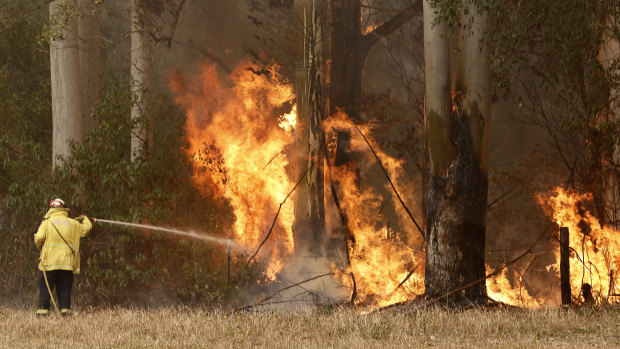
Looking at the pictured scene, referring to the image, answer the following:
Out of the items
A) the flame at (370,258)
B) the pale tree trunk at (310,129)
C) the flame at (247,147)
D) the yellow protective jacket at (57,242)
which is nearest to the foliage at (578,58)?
the flame at (370,258)

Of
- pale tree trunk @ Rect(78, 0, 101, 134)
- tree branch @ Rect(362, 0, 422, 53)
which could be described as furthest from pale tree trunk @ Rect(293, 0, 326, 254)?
pale tree trunk @ Rect(78, 0, 101, 134)

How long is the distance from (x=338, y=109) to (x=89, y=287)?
22.8 feet

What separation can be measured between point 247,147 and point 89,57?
4.25m

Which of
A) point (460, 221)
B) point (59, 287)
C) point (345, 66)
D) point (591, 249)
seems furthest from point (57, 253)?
point (591, 249)

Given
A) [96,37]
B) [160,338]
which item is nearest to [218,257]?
[96,37]

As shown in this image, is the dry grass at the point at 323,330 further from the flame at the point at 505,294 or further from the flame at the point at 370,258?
the flame at the point at 505,294

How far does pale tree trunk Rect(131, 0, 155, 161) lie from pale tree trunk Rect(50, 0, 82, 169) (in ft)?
4.04

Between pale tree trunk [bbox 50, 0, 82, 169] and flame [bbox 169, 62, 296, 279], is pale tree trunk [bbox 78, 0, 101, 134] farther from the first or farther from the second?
flame [bbox 169, 62, 296, 279]

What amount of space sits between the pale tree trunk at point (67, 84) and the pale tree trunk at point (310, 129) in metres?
5.08

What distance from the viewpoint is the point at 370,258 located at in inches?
596

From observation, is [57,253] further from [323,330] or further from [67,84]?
[67,84]

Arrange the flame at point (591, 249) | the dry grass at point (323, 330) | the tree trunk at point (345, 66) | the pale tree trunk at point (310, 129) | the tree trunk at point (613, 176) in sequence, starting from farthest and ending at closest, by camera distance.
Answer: the tree trunk at point (345, 66), the pale tree trunk at point (310, 129), the tree trunk at point (613, 176), the flame at point (591, 249), the dry grass at point (323, 330)

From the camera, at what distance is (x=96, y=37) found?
16750 millimetres

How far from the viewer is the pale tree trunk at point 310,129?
17031 mm
